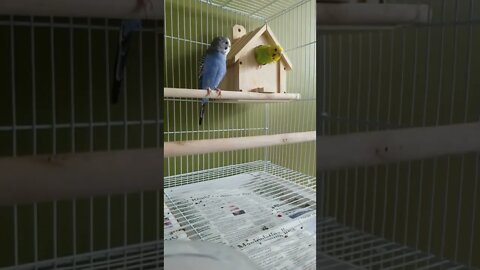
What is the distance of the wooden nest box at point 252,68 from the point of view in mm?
1556

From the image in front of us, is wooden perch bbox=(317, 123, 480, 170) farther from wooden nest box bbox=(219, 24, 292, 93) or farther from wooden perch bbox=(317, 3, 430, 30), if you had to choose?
wooden nest box bbox=(219, 24, 292, 93)

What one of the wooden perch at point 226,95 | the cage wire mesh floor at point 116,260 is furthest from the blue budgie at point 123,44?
the wooden perch at point 226,95

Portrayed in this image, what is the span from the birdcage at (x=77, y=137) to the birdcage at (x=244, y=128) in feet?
2.46

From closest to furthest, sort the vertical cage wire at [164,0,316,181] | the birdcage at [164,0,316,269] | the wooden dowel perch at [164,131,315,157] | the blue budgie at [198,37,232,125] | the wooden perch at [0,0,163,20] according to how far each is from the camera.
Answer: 1. the wooden perch at [0,0,163,20]
2. the wooden dowel perch at [164,131,315,157]
3. the birdcage at [164,0,316,269]
4. the blue budgie at [198,37,232,125]
5. the vertical cage wire at [164,0,316,181]

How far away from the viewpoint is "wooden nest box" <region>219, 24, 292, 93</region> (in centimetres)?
156

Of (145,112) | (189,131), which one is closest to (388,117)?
(145,112)

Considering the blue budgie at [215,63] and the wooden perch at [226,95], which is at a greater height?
the blue budgie at [215,63]

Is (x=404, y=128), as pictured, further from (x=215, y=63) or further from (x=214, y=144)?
(x=215, y=63)

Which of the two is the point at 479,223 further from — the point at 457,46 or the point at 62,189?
the point at 62,189

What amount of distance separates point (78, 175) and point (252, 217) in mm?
1058

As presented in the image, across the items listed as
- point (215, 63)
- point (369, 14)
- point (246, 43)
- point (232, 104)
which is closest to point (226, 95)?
point (215, 63)

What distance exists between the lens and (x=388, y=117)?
1.12ft

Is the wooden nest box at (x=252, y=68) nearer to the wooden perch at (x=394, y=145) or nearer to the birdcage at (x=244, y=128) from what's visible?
the birdcage at (x=244, y=128)

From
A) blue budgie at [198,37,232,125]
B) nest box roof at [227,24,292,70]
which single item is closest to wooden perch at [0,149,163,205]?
blue budgie at [198,37,232,125]
